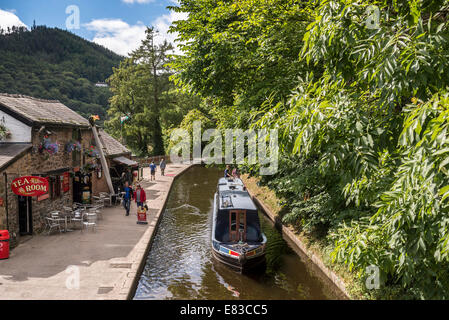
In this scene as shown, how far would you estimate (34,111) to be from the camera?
1349 cm

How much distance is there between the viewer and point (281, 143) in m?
6.00

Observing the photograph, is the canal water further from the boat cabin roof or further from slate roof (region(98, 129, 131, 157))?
slate roof (region(98, 129, 131, 157))

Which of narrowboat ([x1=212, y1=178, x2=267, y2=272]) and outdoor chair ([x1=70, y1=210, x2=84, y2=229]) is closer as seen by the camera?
narrowboat ([x1=212, y1=178, x2=267, y2=272])

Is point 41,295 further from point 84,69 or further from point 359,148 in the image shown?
point 84,69

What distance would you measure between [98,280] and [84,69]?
97.3m

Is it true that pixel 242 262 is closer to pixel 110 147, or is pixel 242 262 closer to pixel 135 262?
pixel 135 262

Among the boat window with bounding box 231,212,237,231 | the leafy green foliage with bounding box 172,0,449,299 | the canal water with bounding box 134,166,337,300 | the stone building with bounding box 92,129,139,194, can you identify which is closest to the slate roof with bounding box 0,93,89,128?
the stone building with bounding box 92,129,139,194

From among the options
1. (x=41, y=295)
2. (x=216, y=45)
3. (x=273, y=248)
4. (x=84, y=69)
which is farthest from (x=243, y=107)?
(x=84, y=69)

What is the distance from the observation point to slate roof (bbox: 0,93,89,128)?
12094 mm

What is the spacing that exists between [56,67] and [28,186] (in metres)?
88.8

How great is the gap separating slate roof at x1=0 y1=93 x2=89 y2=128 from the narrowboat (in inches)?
291

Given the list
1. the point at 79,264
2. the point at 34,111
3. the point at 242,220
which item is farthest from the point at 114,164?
the point at 79,264

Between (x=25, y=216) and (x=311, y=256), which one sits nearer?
(x=25, y=216)

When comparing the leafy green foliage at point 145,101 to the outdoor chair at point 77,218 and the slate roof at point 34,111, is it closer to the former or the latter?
the slate roof at point 34,111
